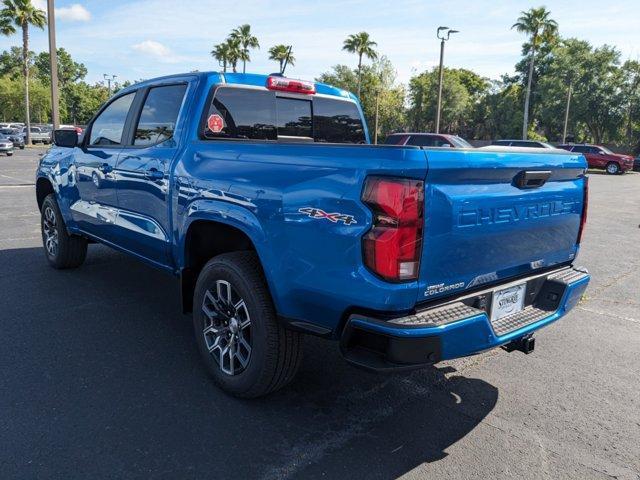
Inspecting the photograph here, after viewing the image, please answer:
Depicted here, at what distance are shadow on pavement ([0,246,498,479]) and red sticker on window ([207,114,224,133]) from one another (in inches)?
65.2

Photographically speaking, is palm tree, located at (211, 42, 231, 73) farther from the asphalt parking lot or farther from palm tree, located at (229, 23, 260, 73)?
the asphalt parking lot

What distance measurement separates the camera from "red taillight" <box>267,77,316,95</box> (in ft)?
13.5

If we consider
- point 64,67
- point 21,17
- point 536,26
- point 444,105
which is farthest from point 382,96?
point 64,67

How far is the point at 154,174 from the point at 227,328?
1.32 metres

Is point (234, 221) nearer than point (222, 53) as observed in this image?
Yes

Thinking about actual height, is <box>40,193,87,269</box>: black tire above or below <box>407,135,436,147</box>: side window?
below

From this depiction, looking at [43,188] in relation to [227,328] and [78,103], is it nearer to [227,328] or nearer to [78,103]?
[227,328]

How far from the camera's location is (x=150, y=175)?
3.84 m

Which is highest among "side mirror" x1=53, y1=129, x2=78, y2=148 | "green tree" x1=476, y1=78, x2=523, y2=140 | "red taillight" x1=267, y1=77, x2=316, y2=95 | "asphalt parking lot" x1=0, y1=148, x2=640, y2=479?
"green tree" x1=476, y1=78, x2=523, y2=140

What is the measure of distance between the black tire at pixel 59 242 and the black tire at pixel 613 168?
3411cm

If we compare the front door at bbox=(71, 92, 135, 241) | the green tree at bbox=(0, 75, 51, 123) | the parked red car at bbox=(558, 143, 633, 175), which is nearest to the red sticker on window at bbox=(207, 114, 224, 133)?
the front door at bbox=(71, 92, 135, 241)

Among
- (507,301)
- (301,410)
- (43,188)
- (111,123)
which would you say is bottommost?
(301,410)

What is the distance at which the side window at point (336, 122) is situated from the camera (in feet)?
14.9

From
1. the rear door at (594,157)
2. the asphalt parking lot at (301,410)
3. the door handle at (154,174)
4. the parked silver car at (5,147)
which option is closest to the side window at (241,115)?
the door handle at (154,174)
